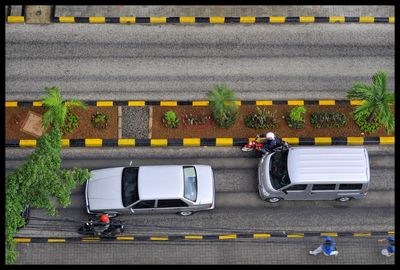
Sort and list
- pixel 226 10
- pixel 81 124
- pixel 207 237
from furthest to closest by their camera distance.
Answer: pixel 226 10 < pixel 81 124 < pixel 207 237

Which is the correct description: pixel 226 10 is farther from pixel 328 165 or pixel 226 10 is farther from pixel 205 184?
pixel 328 165

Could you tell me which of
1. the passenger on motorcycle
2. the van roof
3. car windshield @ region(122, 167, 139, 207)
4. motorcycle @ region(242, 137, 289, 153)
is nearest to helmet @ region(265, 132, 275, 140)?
the passenger on motorcycle

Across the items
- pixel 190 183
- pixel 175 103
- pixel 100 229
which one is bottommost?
pixel 100 229

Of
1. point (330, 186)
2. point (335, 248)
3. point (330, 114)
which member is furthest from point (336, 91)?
point (335, 248)

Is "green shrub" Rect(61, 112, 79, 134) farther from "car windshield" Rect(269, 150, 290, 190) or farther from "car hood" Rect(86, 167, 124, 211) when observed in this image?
"car windshield" Rect(269, 150, 290, 190)

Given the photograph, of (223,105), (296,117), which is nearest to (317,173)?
(296,117)

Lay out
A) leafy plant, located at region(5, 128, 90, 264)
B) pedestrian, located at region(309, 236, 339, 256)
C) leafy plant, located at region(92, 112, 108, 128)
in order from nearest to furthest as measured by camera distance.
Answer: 1. leafy plant, located at region(5, 128, 90, 264)
2. pedestrian, located at region(309, 236, 339, 256)
3. leafy plant, located at region(92, 112, 108, 128)
